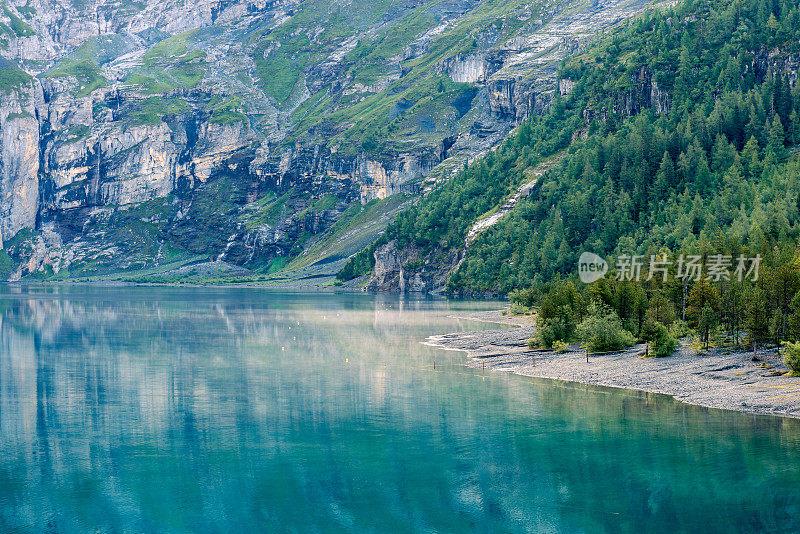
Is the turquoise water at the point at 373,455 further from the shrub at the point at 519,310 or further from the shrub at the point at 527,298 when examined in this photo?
the shrub at the point at 527,298

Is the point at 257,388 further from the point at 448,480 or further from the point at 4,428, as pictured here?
the point at 448,480

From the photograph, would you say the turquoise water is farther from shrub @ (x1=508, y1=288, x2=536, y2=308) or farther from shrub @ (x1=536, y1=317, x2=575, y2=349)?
shrub @ (x1=508, y1=288, x2=536, y2=308)

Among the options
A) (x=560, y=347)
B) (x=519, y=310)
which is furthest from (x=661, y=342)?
(x=519, y=310)

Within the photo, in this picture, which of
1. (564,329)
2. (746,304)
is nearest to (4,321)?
(564,329)

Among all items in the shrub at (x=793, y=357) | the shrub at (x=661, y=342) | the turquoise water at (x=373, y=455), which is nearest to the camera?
the turquoise water at (x=373, y=455)

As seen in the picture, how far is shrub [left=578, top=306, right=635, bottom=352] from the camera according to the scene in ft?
308

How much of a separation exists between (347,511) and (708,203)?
16130 cm

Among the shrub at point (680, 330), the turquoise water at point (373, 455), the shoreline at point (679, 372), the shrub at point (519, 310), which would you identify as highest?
the shrub at point (680, 330)

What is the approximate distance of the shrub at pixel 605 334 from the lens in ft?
308

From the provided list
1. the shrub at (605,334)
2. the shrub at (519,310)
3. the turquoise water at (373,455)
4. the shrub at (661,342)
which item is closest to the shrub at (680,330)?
the shrub at (605,334)

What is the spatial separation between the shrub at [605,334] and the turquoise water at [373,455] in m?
14.9

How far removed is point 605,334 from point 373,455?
4709cm

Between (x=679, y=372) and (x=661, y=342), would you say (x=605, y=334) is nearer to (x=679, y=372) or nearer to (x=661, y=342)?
(x=661, y=342)

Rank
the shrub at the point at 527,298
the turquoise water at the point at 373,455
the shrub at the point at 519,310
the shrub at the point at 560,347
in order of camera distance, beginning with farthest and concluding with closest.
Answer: the shrub at the point at 527,298 → the shrub at the point at 519,310 → the shrub at the point at 560,347 → the turquoise water at the point at 373,455
